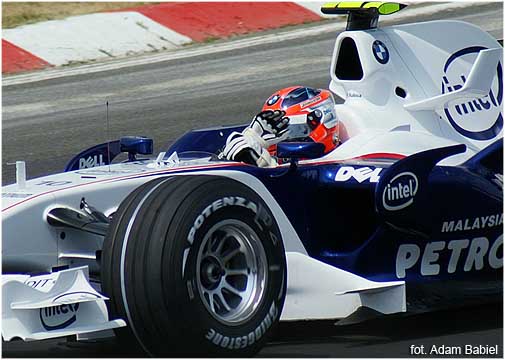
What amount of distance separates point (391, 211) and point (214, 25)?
9.25m

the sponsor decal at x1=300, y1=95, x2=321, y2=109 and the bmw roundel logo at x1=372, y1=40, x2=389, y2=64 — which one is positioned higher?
the bmw roundel logo at x1=372, y1=40, x2=389, y2=64

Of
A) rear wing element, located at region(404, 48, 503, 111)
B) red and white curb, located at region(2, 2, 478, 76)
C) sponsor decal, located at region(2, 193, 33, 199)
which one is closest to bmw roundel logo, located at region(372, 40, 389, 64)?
rear wing element, located at region(404, 48, 503, 111)

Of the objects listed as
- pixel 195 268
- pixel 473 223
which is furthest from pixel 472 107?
pixel 195 268

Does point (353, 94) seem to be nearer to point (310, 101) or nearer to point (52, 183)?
point (310, 101)

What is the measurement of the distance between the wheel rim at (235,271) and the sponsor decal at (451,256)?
909mm

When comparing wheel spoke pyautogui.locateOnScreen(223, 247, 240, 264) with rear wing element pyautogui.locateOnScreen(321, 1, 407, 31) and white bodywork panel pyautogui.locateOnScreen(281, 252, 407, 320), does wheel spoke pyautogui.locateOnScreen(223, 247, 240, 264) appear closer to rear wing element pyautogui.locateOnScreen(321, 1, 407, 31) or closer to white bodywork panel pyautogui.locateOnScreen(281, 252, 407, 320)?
white bodywork panel pyautogui.locateOnScreen(281, 252, 407, 320)

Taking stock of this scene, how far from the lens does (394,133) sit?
670 cm

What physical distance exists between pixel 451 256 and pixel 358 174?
62 centimetres

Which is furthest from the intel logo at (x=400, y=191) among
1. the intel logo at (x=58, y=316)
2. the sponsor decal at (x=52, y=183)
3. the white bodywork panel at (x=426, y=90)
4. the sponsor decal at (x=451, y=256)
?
the intel logo at (x=58, y=316)

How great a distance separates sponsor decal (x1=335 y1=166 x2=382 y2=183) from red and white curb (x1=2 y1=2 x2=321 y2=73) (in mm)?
8085

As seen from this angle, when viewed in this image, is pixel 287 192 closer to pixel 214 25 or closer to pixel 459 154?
pixel 459 154

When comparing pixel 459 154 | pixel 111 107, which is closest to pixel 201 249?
pixel 459 154

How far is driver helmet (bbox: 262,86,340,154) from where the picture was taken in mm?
6547

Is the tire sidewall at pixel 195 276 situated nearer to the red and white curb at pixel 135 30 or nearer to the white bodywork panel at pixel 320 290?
the white bodywork panel at pixel 320 290
